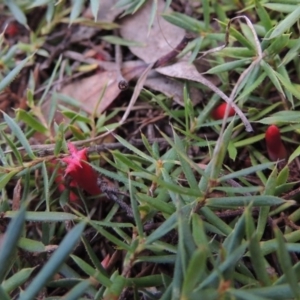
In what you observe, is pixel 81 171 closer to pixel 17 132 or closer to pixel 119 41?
pixel 17 132

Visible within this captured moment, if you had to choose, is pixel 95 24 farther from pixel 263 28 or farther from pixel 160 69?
pixel 263 28

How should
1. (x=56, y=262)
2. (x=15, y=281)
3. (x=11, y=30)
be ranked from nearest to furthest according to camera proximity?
(x=56, y=262) < (x=15, y=281) < (x=11, y=30)

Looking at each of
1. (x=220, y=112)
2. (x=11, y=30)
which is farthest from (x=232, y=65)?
(x=11, y=30)

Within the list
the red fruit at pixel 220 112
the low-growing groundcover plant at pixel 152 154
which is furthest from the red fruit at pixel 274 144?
the red fruit at pixel 220 112

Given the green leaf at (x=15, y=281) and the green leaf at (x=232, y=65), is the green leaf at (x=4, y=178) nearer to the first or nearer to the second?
the green leaf at (x=15, y=281)

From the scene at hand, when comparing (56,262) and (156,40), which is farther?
(156,40)
